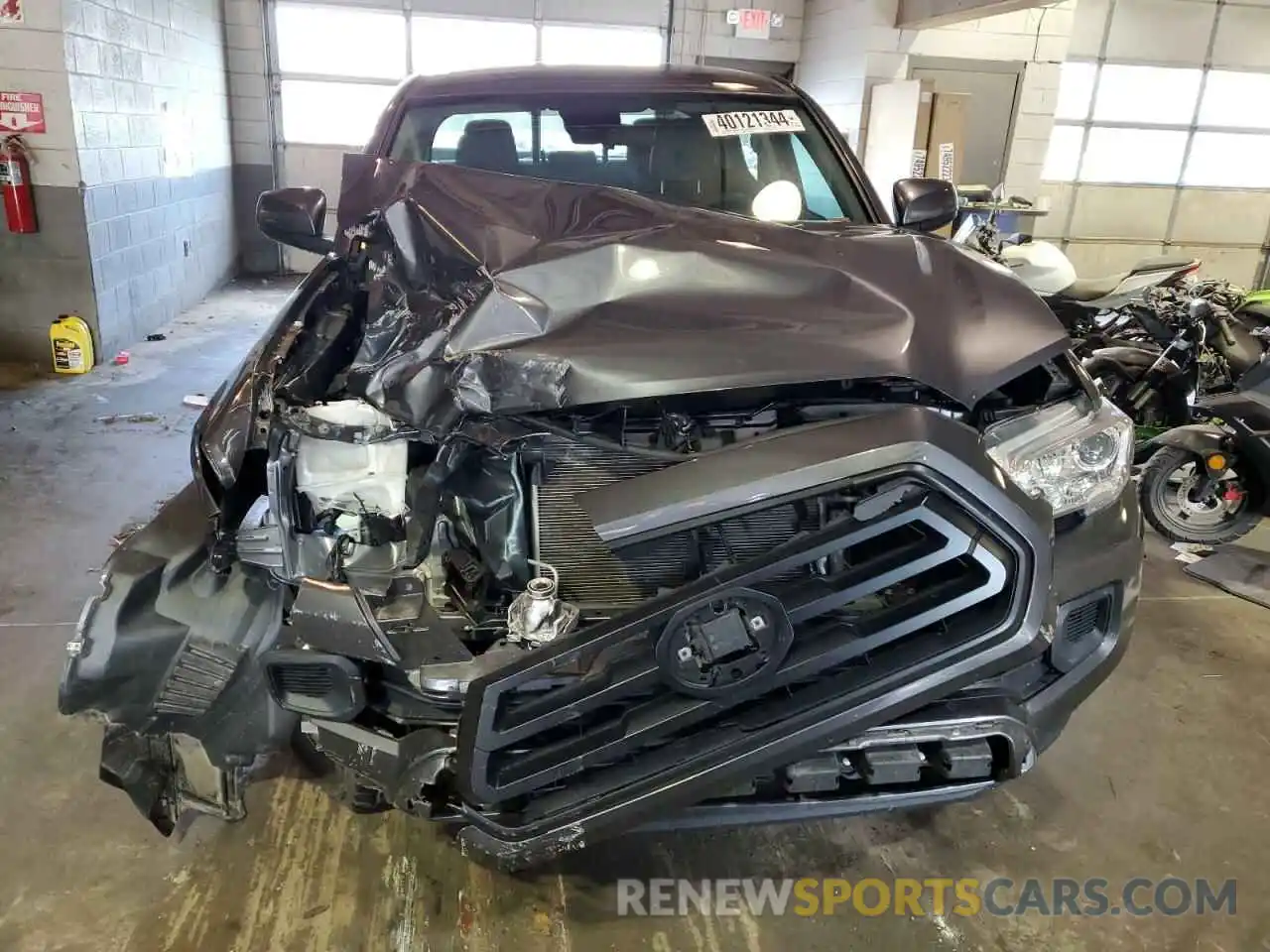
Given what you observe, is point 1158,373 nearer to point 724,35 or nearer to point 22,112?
point 22,112

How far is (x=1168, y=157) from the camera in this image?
1070cm

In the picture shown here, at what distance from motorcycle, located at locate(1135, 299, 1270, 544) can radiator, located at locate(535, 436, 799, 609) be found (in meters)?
3.02

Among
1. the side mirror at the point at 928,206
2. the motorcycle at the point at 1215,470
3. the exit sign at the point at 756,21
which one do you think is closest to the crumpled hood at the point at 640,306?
the side mirror at the point at 928,206

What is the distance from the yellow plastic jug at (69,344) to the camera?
5.95m

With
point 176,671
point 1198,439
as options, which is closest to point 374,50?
point 1198,439

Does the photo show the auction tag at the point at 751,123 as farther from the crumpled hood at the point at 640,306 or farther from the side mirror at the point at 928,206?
the crumpled hood at the point at 640,306

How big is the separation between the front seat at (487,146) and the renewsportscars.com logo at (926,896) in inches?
81.1

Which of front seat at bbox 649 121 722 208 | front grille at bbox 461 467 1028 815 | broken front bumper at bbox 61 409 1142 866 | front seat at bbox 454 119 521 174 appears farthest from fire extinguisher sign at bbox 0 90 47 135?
front grille at bbox 461 467 1028 815

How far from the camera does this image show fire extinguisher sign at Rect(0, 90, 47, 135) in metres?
5.63

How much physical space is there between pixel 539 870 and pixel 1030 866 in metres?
1.13

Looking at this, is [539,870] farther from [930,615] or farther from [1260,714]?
[1260,714]

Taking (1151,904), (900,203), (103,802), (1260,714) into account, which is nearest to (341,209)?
(103,802)

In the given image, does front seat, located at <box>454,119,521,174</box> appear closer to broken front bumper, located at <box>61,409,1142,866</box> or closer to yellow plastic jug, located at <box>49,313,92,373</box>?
broken front bumper, located at <box>61,409,1142,866</box>

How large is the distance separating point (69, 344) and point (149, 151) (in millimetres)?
2213
